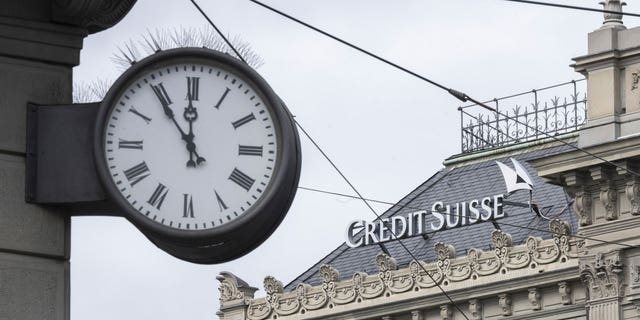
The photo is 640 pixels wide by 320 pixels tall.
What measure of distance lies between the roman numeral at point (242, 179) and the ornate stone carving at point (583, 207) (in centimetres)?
3384

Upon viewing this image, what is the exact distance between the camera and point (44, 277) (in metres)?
10.6

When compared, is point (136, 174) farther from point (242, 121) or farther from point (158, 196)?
point (242, 121)

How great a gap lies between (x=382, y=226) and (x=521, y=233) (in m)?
3.59

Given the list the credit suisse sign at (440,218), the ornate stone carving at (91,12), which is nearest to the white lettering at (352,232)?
the credit suisse sign at (440,218)

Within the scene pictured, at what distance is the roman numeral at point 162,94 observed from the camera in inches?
413

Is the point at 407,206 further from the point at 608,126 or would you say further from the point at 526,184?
the point at 608,126

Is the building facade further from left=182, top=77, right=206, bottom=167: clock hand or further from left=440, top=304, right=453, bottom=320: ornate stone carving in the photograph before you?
left=182, top=77, right=206, bottom=167: clock hand

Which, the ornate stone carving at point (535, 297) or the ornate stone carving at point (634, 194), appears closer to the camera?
the ornate stone carving at point (634, 194)

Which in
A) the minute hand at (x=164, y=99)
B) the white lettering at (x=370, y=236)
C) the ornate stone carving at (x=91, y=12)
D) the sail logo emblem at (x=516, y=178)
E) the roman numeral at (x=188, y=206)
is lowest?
the roman numeral at (x=188, y=206)

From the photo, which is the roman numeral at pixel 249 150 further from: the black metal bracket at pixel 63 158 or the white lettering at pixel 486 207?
the white lettering at pixel 486 207

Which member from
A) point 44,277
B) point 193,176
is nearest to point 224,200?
point 193,176

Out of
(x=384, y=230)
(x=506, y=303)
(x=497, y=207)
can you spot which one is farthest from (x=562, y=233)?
(x=384, y=230)

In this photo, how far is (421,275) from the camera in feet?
159

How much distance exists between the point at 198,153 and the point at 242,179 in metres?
0.25
